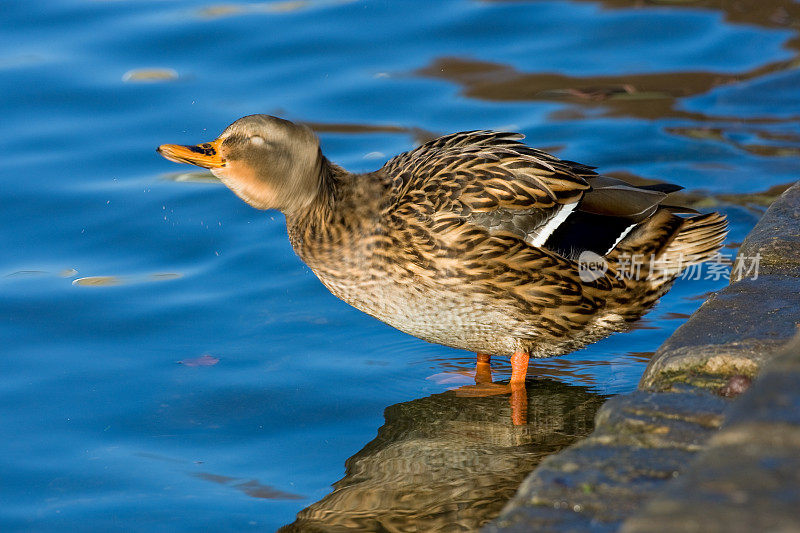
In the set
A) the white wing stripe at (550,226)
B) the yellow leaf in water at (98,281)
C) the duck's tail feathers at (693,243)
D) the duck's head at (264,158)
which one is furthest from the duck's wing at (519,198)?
the yellow leaf in water at (98,281)

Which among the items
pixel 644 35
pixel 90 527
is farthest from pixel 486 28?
pixel 90 527

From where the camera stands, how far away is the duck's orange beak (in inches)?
203

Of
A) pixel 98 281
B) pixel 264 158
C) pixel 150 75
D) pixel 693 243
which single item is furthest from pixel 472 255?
pixel 150 75

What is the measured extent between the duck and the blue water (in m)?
0.46

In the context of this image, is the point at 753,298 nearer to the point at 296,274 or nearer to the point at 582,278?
the point at 582,278

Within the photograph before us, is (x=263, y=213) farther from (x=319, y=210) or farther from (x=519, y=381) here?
(x=519, y=381)

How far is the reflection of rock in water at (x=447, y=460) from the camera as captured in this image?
4.33 m

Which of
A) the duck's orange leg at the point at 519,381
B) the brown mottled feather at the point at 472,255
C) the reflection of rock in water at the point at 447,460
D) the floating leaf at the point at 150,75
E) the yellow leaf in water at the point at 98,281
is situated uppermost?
the floating leaf at the point at 150,75

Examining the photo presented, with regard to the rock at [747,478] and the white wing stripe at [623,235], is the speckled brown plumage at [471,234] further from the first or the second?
the rock at [747,478]

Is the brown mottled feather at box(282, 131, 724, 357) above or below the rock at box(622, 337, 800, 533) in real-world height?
above

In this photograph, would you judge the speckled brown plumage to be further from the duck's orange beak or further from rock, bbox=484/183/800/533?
rock, bbox=484/183/800/533

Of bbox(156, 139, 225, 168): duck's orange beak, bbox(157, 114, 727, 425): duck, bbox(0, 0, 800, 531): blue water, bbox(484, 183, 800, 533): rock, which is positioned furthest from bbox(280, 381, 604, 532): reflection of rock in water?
bbox(156, 139, 225, 168): duck's orange beak

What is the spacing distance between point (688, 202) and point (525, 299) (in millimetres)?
3057

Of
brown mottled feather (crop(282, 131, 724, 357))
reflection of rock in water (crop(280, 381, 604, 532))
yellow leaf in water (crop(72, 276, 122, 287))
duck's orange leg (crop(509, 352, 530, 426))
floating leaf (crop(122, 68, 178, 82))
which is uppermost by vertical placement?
floating leaf (crop(122, 68, 178, 82))
